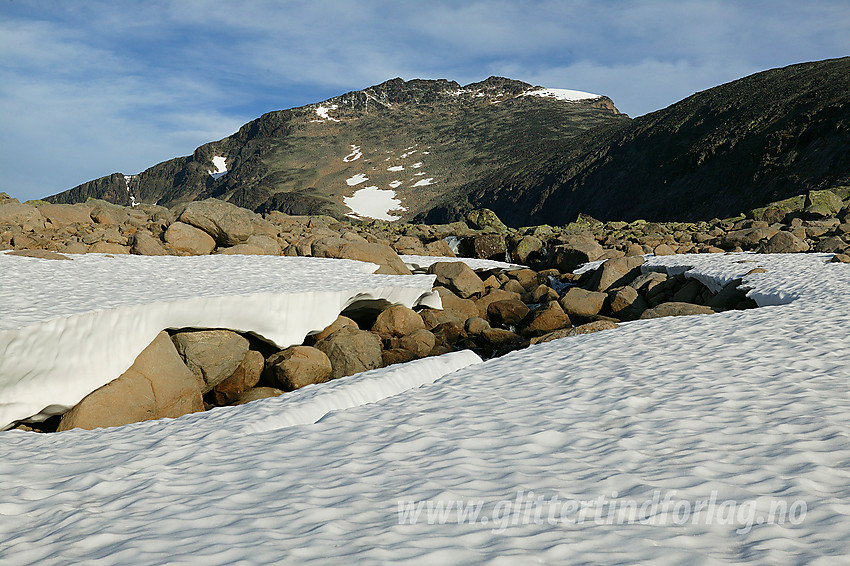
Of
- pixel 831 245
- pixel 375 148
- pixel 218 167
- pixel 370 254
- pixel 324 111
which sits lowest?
pixel 831 245

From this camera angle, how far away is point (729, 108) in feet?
156

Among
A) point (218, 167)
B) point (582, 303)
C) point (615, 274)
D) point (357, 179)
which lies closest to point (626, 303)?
point (582, 303)

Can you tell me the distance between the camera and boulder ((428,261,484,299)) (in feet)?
47.6

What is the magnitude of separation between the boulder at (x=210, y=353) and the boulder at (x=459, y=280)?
7045mm

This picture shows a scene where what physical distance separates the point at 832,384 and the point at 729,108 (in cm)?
4997

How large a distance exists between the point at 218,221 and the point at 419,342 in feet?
26.5

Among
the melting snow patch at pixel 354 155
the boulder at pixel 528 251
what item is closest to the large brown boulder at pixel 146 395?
the boulder at pixel 528 251

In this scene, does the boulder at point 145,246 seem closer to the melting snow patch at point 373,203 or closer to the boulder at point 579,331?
the boulder at point 579,331

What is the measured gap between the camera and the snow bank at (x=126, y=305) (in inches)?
243

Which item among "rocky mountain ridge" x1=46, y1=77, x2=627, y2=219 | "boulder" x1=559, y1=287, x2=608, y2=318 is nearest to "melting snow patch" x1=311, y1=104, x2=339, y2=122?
"rocky mountain ridge" x1=46, y1=77, x2=627, y2=219

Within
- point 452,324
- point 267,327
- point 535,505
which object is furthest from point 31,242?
point 535,505

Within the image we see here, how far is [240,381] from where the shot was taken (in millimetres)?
8352

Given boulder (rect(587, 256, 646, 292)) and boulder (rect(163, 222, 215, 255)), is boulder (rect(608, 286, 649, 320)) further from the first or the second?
boulder (rect(163, 222, 215, 255))

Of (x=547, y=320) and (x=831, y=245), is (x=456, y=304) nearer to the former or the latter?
(x=547, y=320)
